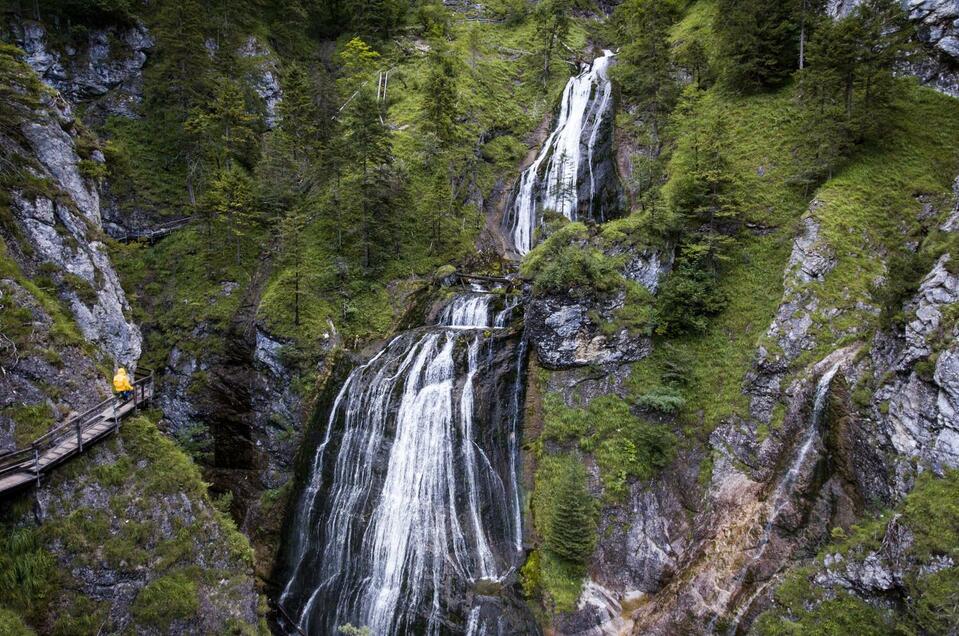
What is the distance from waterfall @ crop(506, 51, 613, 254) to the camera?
91.8 feet

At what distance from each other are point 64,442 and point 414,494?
10309 millimetres

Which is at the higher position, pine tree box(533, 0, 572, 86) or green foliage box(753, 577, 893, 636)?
pine tree box(533, 0, 572, 86)

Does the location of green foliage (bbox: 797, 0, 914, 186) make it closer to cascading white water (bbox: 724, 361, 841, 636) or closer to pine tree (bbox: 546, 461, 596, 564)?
cascading white water (bbox: 724, 361, 841, 636)

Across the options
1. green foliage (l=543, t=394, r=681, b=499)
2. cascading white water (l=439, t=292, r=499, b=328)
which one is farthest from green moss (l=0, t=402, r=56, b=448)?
green foliage (l=543, t=394, r=681, b=499)

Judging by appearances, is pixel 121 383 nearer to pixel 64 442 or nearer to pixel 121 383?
pixel 121 383

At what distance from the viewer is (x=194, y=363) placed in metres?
22.4

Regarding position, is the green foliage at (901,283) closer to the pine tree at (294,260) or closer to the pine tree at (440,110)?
the pine tree at (294,260)

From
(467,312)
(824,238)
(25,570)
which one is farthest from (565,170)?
(25,570)

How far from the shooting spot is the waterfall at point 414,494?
14812 mm

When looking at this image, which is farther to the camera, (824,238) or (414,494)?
(414,494)

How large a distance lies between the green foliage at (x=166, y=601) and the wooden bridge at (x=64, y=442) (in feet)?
12.9

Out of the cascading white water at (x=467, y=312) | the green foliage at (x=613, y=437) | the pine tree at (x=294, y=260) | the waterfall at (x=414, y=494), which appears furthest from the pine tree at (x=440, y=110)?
the green foliage at (x=613, y=437)

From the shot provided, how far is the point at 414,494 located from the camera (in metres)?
16.4

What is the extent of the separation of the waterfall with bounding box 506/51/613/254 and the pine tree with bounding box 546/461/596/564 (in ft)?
55.2
